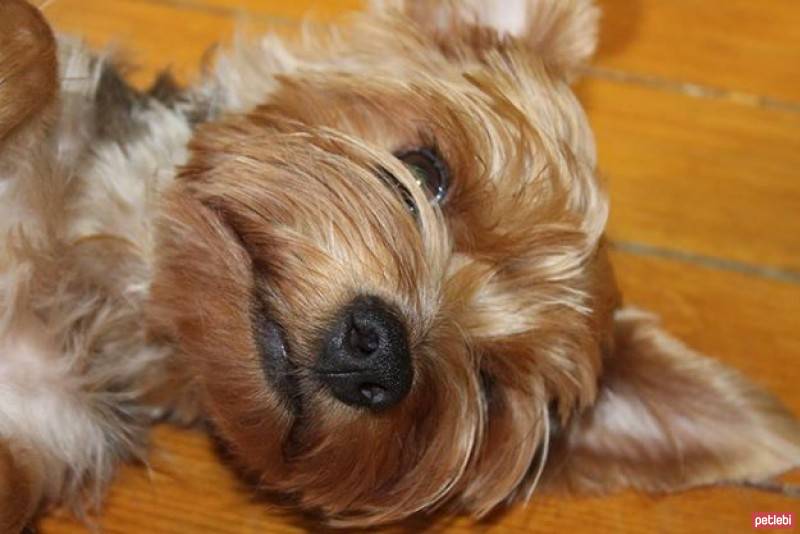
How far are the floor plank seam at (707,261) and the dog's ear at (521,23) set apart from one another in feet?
1.96

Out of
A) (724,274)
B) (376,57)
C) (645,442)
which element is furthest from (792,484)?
(376,57)

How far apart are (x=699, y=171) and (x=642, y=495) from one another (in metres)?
1.05

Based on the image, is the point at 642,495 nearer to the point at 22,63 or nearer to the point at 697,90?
the point at 697,90

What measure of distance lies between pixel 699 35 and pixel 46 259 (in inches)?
86.5

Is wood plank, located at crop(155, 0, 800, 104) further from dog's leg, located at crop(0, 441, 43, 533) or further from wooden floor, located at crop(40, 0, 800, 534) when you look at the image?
dog's leg, located at crop(0, 441, 43, 533)

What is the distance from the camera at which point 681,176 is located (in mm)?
3271

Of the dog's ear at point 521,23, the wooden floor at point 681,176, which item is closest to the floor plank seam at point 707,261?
the wooden floor at point 681,176

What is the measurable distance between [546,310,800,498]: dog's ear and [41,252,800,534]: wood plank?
0.07 m

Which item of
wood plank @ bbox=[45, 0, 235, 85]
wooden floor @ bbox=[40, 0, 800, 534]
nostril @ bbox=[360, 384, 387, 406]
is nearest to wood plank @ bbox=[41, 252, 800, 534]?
wooden floor @ bbox=[40, 0, 800, 534]

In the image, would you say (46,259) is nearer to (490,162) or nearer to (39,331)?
(39,331)

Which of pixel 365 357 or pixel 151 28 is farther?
pixel 151 28

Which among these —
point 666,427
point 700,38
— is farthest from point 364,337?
point 700,38

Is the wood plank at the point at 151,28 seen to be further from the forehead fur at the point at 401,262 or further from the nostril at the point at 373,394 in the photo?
the nostril at the point at 373,394

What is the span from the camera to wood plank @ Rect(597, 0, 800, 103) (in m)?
3.49
